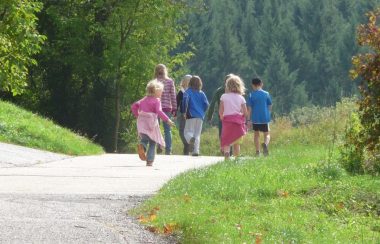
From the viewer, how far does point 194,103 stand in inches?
1000

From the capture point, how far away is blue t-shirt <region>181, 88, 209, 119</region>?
2542cm

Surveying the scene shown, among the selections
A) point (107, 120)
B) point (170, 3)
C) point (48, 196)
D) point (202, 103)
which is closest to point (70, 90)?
point (107, 120)

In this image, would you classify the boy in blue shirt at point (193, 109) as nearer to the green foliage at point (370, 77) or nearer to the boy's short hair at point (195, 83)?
the boy's short hair at point (195, 83)

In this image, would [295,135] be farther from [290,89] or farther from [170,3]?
[290,89]

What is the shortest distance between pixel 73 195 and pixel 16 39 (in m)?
19.1

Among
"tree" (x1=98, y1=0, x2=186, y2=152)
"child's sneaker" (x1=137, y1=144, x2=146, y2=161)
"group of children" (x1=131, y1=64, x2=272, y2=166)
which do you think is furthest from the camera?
"tree" (x1=98, y1=0, x2=186, y2=152)

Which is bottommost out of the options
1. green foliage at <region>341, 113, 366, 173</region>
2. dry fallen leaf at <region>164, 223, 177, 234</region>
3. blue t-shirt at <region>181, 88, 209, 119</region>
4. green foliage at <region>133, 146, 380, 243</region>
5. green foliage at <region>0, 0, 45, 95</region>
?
dry fallen leaf at <region>164, 223, 177, 234</region>

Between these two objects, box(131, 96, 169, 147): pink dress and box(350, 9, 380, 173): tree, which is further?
box(131, 96, 169, 147): pink dress

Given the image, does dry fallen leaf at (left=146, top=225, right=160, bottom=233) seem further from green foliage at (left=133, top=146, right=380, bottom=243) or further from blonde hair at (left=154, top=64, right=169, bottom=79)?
blonde hair at (left=154, top=64, right=169, bottom=79)

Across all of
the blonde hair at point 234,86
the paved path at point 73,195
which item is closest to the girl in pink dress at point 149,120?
the paved path at point 73,195

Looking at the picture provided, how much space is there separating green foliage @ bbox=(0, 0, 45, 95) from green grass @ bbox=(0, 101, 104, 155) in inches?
169

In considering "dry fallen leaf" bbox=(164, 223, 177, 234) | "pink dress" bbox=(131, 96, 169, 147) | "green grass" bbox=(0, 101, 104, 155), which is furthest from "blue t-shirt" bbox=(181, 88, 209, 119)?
"dry fallen leaf" bbox=(164, 223, 177, 234)

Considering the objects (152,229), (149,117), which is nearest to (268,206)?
(152,229)

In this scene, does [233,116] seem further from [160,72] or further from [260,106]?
[160,72]
